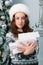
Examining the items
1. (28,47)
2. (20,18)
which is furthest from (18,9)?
(28,47)

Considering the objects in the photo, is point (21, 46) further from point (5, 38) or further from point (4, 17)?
point (4, 17)

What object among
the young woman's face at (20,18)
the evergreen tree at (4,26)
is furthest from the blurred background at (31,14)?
the young woman's face at (20,18)

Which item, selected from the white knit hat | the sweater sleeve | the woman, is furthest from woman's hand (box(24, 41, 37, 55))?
the white knit hat

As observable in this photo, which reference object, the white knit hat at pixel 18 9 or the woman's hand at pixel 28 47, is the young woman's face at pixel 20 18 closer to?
the white knit hat at pixel 18 9

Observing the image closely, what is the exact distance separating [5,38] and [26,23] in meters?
0.20

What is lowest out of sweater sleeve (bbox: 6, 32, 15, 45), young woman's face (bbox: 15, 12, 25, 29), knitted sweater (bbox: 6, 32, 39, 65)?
knitted sweater (bbox: 6, 32, 39, 65)

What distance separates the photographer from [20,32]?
1498mm

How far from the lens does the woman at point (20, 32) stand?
4.80 feet

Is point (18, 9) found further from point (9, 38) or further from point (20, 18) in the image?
point (9, 38)

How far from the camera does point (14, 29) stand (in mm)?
1498

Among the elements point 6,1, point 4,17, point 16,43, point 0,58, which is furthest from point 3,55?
point 6,1

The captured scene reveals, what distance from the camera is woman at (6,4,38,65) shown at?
1464 mm

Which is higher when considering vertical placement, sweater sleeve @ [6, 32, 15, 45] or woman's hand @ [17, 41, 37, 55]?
sweater sleeve @ [6, 32, 15, 45]

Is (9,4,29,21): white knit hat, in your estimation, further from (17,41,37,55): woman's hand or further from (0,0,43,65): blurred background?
(17,41,37,55): woman's hand
